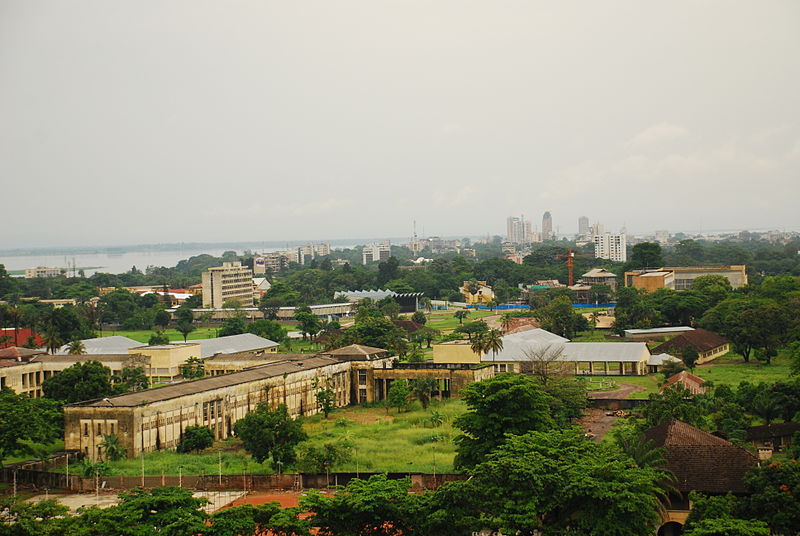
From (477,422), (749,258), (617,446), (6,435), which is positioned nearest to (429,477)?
(477,422)

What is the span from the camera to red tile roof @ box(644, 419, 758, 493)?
1052 inches

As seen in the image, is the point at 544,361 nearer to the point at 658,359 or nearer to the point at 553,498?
the point at 658,359

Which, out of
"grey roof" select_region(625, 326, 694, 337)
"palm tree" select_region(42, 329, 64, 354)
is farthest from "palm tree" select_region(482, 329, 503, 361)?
"palm tree" select_region(42, 329, 64, 354)

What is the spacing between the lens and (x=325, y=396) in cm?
4972

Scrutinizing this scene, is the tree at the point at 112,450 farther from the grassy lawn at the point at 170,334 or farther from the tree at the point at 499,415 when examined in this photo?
the grassy lawn at the point at 170,334

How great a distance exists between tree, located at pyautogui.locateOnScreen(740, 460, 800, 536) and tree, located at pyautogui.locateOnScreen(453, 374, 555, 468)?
877 centimetres

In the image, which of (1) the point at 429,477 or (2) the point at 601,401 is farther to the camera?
Answer: (2) the point at 601,401

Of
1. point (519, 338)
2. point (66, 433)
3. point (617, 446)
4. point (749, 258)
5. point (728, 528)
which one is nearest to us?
point (728, 528)

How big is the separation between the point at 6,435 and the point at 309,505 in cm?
1649

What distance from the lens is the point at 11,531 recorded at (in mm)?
23000

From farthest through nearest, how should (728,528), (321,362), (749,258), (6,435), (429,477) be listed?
(749,258)
(321,362)
(6,435)
(429,477)
(728,528)

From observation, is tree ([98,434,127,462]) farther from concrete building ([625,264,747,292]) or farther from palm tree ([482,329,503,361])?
concrete building ([625,264,747,292])

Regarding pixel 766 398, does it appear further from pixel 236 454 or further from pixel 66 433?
pixel 66 433

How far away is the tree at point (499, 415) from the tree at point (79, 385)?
67.1 feet
